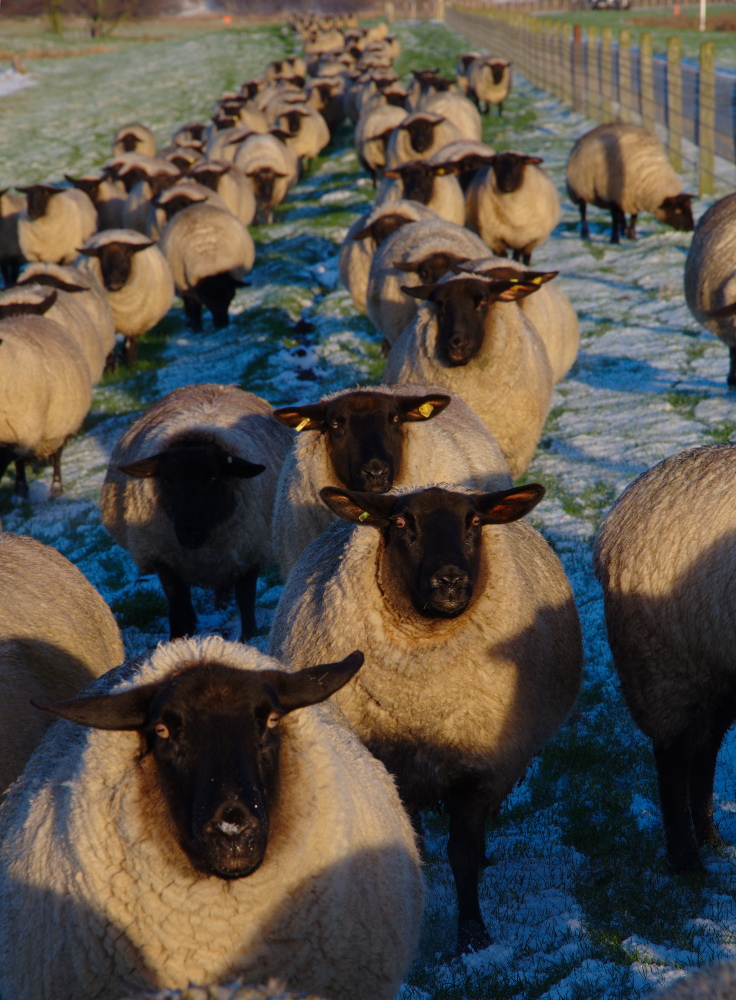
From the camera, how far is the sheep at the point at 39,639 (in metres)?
3.32

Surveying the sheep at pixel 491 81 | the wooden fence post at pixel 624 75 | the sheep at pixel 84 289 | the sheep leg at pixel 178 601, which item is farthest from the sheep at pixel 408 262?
the sheep at pixel 491 81

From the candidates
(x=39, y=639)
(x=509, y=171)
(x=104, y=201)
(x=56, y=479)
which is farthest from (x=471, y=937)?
(x=104, y=201)

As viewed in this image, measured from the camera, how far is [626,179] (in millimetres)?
13078

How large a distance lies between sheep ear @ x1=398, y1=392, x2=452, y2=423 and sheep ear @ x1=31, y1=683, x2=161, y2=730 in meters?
2.77

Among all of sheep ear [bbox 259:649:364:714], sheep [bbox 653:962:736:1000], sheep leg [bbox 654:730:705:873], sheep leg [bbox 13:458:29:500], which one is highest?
sheep ear [bbox 259:649:364:714]

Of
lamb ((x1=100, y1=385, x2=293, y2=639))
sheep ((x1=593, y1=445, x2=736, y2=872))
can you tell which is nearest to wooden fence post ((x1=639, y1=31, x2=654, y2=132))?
lamb ((x1=100, y1=385, x2=293, y2=639))

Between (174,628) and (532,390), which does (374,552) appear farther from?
(532,390)

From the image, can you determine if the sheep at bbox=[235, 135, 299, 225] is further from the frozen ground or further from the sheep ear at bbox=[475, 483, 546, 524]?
the sheep ear at bbox=[475, 483, 546, 524]

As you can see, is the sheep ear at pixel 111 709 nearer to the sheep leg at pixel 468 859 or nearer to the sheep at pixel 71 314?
the sheep leg at pixel 468 859

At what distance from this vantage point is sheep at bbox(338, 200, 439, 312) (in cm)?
1029

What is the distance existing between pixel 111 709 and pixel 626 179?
12.5 m

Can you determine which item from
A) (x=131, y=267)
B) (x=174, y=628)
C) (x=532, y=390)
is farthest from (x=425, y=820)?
(x=131, y=267)

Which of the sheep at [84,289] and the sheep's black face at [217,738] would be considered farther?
the sheep at [84,289]

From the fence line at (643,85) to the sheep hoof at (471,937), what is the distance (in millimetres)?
12893
